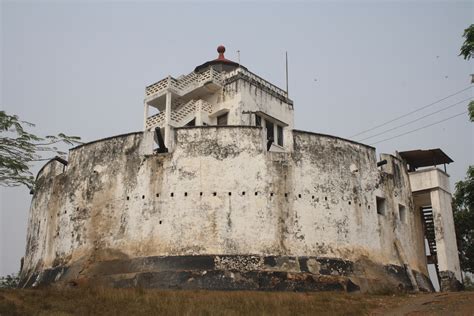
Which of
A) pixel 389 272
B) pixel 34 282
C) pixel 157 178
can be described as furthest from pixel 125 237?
pixel 389 272

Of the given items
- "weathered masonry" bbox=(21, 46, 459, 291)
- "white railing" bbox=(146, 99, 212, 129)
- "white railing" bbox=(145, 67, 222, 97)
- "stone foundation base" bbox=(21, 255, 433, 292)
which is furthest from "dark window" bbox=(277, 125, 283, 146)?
"stone foundation base" bbox=(21, 255, 433, 292)

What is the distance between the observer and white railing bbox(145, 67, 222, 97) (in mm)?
27031

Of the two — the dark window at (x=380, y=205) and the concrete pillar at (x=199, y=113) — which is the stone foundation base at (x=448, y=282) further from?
the concrete pillar at (x=199, y=113)

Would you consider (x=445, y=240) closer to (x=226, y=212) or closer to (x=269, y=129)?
(x=269, y=129)

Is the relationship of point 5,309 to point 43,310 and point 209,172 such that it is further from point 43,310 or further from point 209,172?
point 209,172

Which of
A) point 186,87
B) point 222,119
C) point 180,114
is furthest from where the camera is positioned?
point 222,119

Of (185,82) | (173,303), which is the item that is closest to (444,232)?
(185,82)

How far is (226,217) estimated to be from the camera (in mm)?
23109

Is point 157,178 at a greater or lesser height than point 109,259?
greater

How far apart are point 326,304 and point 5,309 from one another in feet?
29.3

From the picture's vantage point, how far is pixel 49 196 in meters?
27.1

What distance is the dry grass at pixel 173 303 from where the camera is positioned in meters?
17.4

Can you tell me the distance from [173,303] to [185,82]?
12.2 meters

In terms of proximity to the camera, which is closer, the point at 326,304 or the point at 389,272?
the point at 326,304
